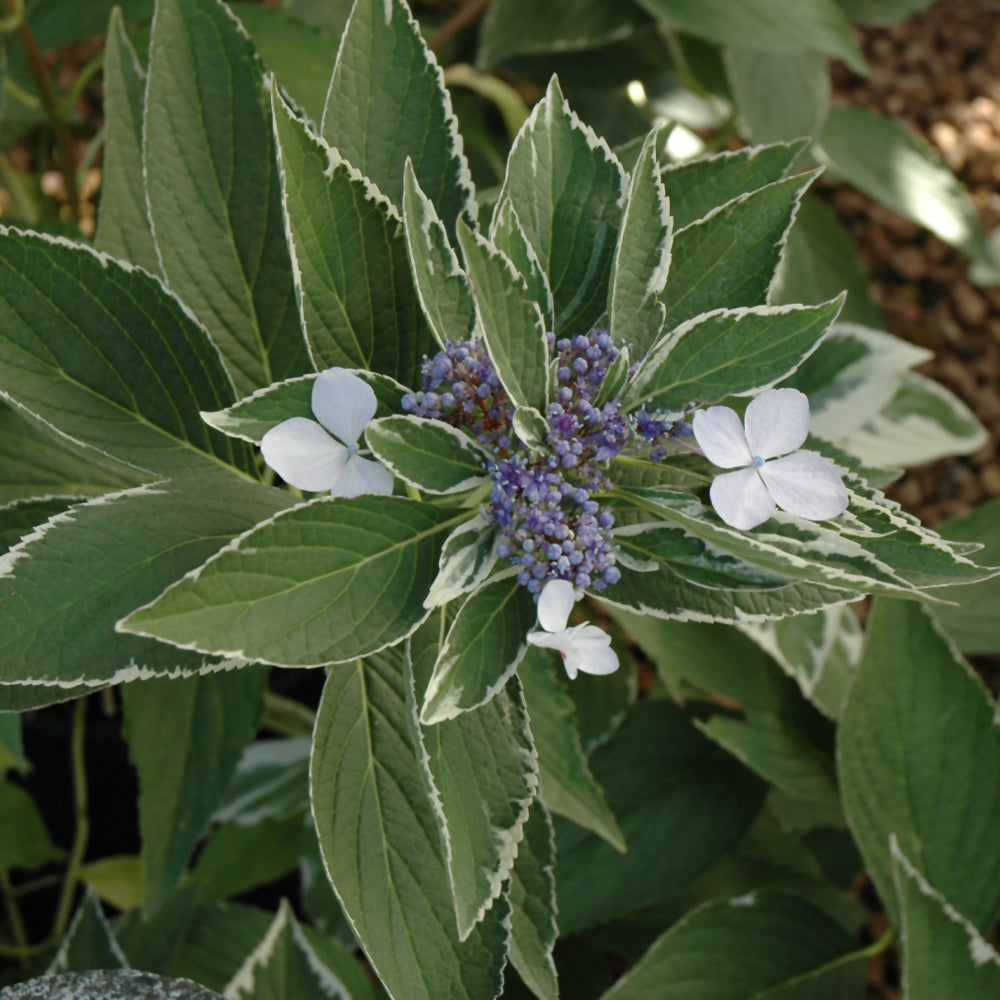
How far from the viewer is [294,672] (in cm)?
124

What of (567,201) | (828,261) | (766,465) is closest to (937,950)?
(766,465)

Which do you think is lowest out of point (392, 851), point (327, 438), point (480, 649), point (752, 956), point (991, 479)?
point (991, 479)

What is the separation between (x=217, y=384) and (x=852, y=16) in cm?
113

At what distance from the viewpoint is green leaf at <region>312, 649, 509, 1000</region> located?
56 centimetres

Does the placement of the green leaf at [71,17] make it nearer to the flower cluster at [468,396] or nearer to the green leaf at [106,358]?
the green leaf at [106,358]

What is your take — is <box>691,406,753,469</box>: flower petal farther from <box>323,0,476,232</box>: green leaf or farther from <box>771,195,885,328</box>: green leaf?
<box>771,195,885,328</box>: green leaf

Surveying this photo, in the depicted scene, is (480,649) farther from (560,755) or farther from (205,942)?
(205,942)

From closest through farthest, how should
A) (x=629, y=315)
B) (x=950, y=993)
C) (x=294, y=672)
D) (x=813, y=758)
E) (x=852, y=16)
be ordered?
(x=629, y=315), (x=950, y=993), (x=813, y=758), (x=294, y=672), (x=852, y=16)

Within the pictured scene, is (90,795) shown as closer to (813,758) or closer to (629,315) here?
(813,758)

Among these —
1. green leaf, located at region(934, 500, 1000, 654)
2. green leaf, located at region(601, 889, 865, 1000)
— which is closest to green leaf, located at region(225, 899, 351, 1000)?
green leaf, located at region(601, 889, 865, 1000)

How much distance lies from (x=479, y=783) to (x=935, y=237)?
164 cm

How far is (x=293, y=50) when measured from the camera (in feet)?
3.35

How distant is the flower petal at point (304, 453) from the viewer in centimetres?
49

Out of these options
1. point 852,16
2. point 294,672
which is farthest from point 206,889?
point 852,16
